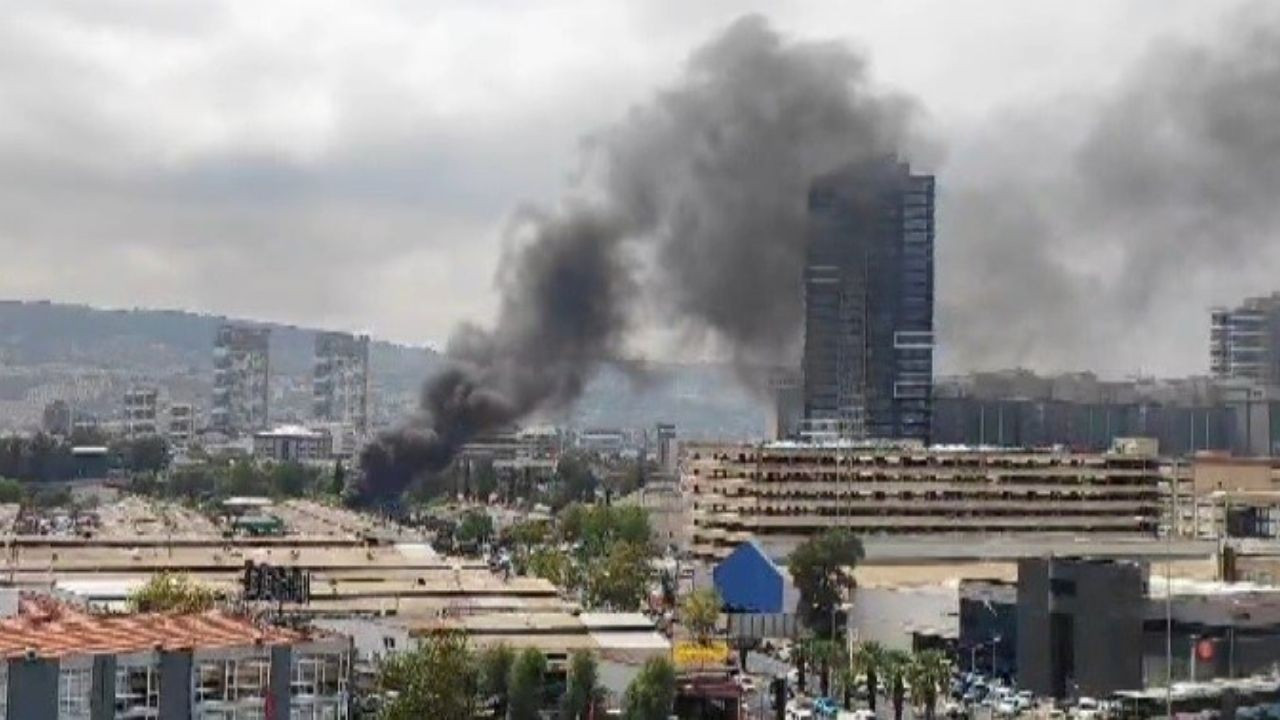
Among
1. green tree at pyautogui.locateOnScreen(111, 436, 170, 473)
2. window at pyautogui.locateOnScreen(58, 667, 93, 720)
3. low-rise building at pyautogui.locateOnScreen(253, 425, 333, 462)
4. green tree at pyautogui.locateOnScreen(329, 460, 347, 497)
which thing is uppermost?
low-rise building at pyautogui.locateOnScreen(253, 425, 333, 462)

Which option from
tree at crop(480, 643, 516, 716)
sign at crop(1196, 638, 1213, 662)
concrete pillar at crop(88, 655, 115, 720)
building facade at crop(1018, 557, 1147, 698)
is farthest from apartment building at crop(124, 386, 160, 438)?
concrete pillar at crop(88, 655, 115, 720)

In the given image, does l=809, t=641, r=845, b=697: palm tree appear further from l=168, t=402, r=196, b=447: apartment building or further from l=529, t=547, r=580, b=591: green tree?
l=168, t=402, r=196, b=447: apartment building

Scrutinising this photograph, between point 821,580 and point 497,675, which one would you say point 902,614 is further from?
point 497,675

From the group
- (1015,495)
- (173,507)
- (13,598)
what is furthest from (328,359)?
(13,598)

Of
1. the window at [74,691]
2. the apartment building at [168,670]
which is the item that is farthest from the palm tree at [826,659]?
the window at [74,691]

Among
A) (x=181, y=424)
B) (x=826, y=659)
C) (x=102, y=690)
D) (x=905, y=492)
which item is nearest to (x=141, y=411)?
(x=181, y=424)

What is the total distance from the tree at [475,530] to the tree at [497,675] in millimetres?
32684

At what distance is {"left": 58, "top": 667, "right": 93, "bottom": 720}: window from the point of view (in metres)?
18.6

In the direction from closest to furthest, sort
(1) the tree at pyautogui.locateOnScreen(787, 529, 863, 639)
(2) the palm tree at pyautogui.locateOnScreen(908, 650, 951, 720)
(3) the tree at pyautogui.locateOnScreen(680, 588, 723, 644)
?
(2) the palm tree at pyautogui.locateOnScreen(908, 650, 951, 720)
(3) the tree at pyautogui.locateOnScreen(680, 588, 723, 644)
(1) the tree at pyautogui.locateOnScreen(787, 529, 863, 639)

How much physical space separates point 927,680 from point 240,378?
Result: 151894mm

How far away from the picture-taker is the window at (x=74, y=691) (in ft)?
61.2

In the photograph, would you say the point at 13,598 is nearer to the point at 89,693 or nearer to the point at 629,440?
the point at 89,693

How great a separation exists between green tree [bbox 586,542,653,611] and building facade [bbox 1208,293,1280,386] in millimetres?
64107

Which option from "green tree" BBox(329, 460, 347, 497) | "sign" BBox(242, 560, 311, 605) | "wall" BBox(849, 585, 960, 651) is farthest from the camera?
"green tree" BBox(329, 460, 347, 497)
